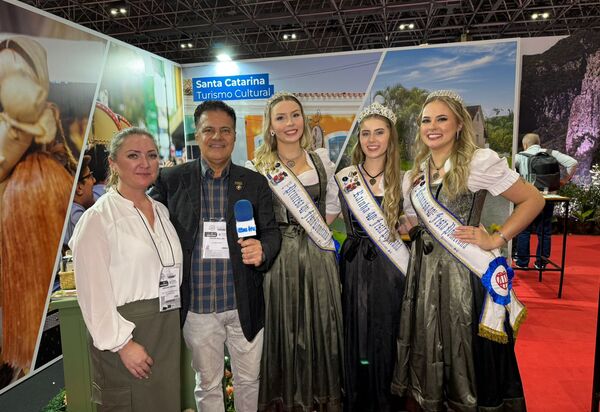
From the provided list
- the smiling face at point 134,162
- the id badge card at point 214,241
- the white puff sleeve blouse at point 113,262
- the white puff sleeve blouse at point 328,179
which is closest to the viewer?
the white puff sleeve blouse at point 113,262

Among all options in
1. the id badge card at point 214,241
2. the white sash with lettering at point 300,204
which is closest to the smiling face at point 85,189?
the white sash with lettering at point 300,204

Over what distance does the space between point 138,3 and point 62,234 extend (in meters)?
8.18

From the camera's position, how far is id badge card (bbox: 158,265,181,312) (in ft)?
4.93

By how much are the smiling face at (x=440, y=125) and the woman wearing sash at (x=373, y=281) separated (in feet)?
0.73

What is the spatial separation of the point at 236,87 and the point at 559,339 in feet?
Result: 14.1

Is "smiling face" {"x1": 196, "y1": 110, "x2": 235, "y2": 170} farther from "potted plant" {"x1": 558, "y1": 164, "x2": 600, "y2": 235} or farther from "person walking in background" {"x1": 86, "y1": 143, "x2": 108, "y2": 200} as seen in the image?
"potted plant" {"x1": 558, "y1": 164, "x2": 600, "y2": 235}

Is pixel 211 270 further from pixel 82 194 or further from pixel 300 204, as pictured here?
pixel 82 194

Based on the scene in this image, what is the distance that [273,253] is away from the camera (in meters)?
1.74

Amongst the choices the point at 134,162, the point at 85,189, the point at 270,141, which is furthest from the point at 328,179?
the point at 85,189

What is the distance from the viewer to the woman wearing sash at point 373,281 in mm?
1997

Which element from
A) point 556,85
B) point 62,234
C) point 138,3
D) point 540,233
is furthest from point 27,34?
point 556,85

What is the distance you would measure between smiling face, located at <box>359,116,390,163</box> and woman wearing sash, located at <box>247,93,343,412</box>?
356mm

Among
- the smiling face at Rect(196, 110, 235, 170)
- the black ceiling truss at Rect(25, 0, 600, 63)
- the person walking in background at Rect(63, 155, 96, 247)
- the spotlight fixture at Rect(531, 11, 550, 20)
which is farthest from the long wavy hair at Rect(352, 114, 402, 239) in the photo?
the spotlight fixture at Rect(531, 11, 550, 20)

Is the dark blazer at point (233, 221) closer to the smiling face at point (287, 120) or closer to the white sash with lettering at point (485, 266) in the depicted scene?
the smiling face at point (287, 120)
